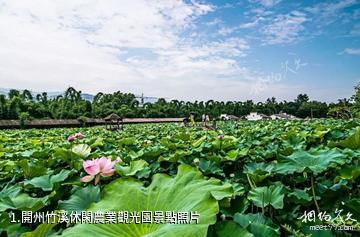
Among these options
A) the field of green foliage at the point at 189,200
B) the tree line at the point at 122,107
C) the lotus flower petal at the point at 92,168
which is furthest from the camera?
the tree line at the point at 122,107

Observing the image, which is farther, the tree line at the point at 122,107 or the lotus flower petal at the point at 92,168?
the tree line at the point at 122,107

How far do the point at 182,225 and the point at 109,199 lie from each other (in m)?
0.28

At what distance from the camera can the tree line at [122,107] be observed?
30.7 metres

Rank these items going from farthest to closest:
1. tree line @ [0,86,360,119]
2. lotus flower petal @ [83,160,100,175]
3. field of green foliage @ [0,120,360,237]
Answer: tree line @ [0,86,360,119] → lotus flower petal @ [83,160,100,175] → field of green foliage @ [0,120,360,237]

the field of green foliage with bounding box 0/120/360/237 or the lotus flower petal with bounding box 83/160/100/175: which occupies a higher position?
the lotus flower petal with bounding box 83/160/100/175

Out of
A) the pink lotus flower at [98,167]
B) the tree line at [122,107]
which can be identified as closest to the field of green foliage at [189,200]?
the pink lotus flower at [98,167]

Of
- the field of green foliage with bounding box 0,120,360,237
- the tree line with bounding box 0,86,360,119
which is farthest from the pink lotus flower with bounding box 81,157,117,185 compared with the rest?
the tree line with bounding box 0,86,360,119

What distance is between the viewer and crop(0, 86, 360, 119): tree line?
30.7 meters

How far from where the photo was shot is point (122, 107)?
4725 centimetres

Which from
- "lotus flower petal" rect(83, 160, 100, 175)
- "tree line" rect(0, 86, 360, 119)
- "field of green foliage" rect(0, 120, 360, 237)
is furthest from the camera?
"tree line" rect(0, 86, 360, 119)

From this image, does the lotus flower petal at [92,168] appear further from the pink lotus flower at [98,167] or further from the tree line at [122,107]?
the tree line at [122,107]

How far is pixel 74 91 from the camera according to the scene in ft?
145

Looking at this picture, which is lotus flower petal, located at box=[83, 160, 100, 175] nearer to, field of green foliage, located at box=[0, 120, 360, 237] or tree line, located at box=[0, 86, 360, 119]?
field of green foliage, located at box=[0, 120, 360, 237]

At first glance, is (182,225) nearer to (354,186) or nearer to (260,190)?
(260,190)
